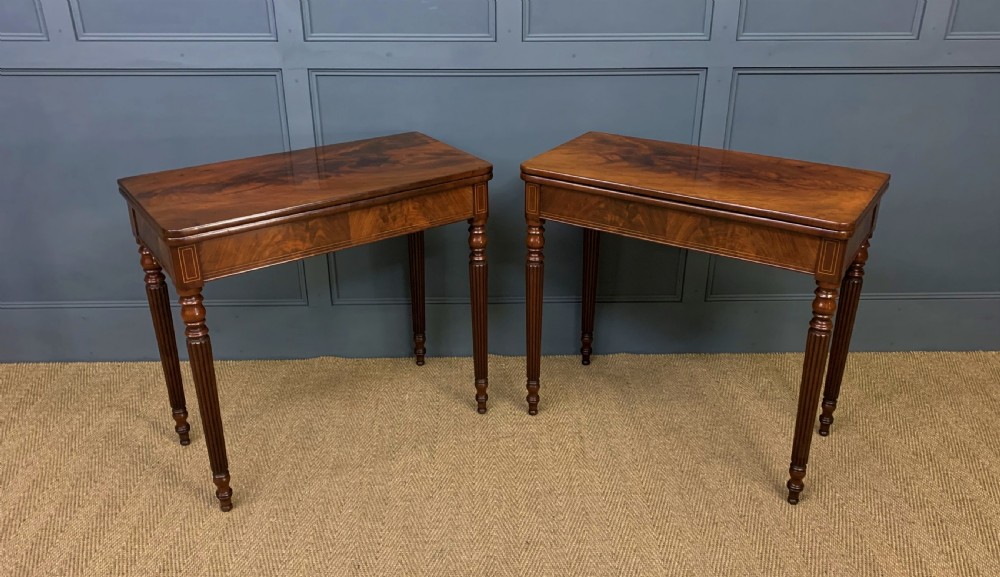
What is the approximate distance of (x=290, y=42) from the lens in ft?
7.91

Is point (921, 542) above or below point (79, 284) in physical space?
below

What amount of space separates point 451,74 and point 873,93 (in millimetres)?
1411

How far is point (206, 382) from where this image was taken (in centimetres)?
191

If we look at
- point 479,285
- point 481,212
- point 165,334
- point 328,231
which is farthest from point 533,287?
point 165,334

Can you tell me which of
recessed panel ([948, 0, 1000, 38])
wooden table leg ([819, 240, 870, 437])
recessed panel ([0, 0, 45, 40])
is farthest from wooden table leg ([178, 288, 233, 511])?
recessed panel ([948, 0, 1000, 38])

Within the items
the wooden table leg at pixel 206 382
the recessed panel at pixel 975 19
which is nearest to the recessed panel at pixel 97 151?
the wooden table leg at pixel 206 382

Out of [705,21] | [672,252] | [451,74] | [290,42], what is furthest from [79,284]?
[705,21]

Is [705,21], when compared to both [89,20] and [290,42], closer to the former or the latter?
[290,42]

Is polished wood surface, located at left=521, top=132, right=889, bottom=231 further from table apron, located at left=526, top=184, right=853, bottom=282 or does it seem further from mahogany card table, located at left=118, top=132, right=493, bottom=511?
mahogany card table, located at left=118, top=132, right=493, bottom=511

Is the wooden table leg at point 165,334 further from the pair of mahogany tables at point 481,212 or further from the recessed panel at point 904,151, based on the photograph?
the recessed panel at point 904,151

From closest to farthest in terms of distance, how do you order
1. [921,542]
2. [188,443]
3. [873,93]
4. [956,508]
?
1. [921,542]
2. [956,508]
3. [188,443]
4. [873,93]

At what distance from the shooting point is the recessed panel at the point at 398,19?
7.84 feet

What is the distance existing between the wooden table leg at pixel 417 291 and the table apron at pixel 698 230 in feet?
1.86

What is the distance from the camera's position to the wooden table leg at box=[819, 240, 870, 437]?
2.12 m
